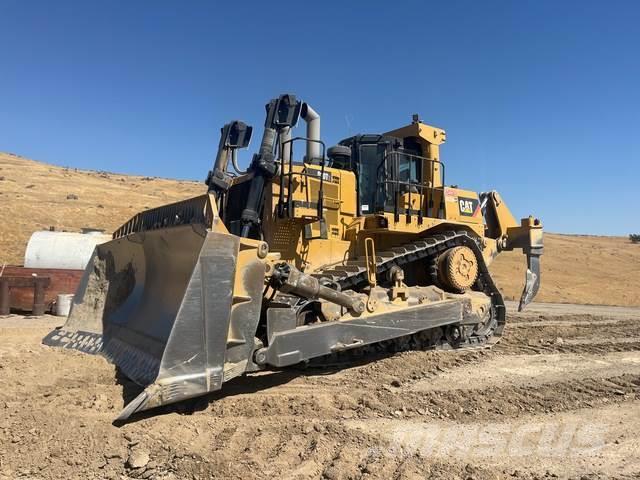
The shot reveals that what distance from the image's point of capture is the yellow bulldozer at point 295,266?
15.1ft

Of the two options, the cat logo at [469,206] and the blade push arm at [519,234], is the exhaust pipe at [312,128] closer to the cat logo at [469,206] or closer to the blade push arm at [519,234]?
the cat logo at [469,206]

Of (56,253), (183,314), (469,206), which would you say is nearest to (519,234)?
(469,206)

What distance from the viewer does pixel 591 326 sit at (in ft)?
38.6

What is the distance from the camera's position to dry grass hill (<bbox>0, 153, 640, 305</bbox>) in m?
22.3

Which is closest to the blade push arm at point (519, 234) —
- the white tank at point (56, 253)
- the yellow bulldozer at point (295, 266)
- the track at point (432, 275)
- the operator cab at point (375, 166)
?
the yellow bulldozer at point (295, 266)

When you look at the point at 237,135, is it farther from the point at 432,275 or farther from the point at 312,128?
the point at 432,275

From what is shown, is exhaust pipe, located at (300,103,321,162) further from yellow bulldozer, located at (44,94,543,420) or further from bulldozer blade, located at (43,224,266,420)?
bulldozer blade, located at (43,224,266,420)

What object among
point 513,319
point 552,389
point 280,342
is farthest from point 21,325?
point 513,319

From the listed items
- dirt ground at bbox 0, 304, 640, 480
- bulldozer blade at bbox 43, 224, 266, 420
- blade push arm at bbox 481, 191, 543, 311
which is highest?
blade push arm at bbox 481, 191, 543, 311

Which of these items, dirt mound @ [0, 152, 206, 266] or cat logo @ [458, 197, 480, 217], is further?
dirt mound @ [0, 152, 206, 266]

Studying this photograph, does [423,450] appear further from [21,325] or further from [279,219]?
[21,325]

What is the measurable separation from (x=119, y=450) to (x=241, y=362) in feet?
4.54

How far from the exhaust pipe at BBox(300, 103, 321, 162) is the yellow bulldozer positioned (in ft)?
0.07

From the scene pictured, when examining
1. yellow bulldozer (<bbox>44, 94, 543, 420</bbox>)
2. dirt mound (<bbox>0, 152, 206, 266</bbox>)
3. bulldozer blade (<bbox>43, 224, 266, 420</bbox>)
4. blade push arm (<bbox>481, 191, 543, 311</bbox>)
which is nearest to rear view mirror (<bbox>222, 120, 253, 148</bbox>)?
yellow bulldozer (<bbox>44, 94, 543, 420</bbox>)
